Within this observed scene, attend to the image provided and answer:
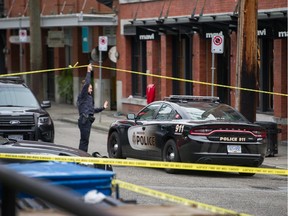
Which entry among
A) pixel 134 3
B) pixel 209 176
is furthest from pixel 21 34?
pixel 209 176

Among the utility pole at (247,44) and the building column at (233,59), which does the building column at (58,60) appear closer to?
the building column at (233,59)

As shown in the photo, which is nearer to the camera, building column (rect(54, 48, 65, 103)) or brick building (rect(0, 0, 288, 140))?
brick building (rect(0, 0, 288, 140))

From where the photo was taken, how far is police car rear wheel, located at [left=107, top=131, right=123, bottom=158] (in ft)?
60.4

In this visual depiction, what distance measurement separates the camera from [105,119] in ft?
107

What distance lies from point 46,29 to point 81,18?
9.82 metres

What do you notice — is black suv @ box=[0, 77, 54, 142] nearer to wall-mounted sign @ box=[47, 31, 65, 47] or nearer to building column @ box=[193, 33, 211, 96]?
building column @ box=[193, 33, 211, 96]

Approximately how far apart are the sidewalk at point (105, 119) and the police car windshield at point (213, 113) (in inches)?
88.3

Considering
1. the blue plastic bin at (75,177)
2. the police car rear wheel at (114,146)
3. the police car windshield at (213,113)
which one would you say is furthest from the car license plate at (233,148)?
the blue plastic bin at (75,177)

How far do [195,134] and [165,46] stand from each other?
15.9m

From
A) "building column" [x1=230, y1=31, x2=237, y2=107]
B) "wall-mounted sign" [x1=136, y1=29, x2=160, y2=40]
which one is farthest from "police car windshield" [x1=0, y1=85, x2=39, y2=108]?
"wall-mounted sign" [x1=136, y1=29, x2=160, y2=40]

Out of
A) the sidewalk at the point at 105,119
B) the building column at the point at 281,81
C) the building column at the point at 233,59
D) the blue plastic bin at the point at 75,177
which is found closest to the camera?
the blue plastic bin at the point at 75,177

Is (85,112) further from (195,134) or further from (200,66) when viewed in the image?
(200,66)

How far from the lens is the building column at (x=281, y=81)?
2397cm

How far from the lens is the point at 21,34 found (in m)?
38.8
